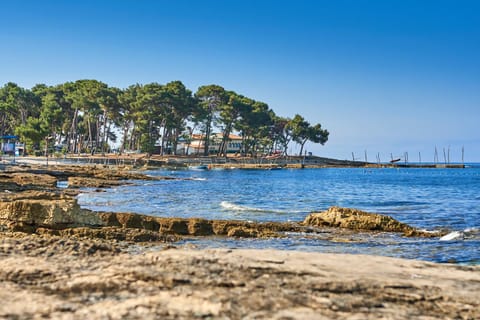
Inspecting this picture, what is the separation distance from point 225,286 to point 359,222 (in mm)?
10576

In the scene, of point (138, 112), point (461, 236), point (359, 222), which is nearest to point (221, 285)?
point (461, 236)

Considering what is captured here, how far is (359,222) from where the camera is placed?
14.7m

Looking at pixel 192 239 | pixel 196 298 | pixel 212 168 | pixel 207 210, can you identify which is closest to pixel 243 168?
pixel 212 168

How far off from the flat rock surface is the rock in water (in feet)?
26.4

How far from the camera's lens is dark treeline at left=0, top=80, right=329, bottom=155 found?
9575 cm

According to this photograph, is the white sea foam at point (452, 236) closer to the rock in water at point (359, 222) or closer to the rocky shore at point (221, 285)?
the rock in water at point (359, 222)

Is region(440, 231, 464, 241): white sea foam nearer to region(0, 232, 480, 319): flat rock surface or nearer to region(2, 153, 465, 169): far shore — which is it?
region(0, 232, 480, 319): flat rock surface

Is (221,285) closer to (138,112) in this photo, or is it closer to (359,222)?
(359,222)

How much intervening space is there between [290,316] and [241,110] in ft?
356

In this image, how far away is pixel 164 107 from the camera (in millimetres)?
98438

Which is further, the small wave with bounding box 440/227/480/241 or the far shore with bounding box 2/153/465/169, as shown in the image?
the far shore with bounding box 2/153/465/169

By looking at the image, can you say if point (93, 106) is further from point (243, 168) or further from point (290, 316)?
point (290, 316)

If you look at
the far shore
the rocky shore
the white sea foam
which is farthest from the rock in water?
the far shore

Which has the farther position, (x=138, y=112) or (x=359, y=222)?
(x=138, y=112)
